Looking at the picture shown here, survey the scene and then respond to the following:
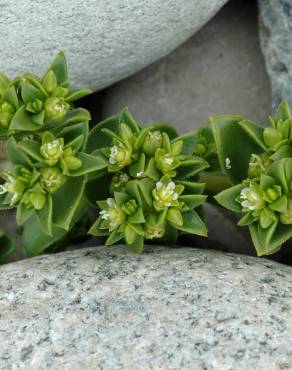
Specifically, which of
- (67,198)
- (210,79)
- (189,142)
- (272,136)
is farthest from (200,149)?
(210,79)

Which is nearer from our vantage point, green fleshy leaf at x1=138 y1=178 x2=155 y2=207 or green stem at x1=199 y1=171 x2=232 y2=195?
green fleshy leaf at x1=138 y1=178 x2=155 y2=207

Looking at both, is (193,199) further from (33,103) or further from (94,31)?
(94,31)

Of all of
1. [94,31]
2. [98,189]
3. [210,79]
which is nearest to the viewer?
[98,189]

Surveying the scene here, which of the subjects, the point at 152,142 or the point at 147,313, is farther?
the point at 152,142

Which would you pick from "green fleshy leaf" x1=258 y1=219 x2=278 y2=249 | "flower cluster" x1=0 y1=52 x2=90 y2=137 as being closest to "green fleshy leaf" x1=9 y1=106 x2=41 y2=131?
"flower cluster" x1=0 y1=52 x2=90 y2=137

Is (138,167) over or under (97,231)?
over

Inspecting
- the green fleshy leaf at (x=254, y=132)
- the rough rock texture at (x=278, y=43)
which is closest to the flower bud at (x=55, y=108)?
the green fleshy leaf at (x=254, y=132)

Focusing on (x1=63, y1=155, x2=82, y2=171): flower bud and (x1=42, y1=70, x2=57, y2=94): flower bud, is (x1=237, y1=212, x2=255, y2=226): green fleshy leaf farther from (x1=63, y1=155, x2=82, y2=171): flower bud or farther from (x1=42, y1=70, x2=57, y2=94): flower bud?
(x1=42, y1=70, x2=57, y2=94): flower bud

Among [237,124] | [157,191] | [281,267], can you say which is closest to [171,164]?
[157,191]
